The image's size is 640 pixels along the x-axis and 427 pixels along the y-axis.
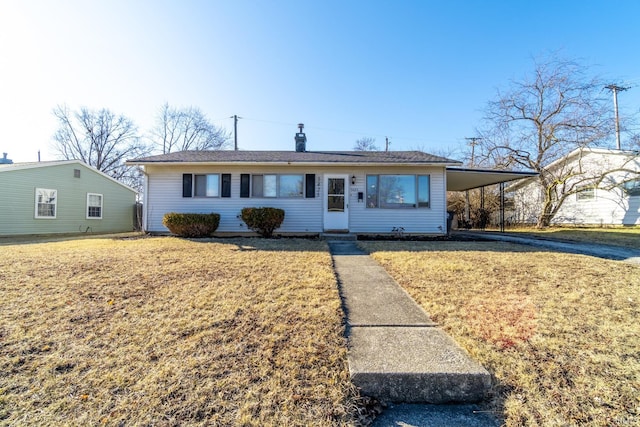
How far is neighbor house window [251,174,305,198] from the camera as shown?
10.2 meters

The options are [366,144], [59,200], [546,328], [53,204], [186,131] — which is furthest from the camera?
[366,144]

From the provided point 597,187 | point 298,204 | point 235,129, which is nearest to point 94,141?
point 235,129

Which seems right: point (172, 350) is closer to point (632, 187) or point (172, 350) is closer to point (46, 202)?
point (46, 202)

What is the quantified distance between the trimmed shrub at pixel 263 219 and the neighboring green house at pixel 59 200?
10.4m

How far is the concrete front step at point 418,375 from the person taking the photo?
1.94m

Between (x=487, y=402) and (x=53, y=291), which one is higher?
(x=53, y=291)

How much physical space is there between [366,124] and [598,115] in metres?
12.1

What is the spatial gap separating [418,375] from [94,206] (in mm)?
18309

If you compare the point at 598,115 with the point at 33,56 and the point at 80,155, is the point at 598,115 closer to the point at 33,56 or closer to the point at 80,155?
the point at 33,56

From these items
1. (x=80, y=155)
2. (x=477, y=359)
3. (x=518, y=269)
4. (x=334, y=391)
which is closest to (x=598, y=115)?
(x=518, y=269)

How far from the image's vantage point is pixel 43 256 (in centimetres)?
579

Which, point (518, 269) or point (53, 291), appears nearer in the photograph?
point (53, 291)

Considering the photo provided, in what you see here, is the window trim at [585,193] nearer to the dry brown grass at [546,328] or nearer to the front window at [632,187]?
the front window at [632,187]

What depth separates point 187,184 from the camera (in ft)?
33.7
